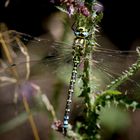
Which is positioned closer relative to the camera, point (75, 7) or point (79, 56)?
point (75, 7)

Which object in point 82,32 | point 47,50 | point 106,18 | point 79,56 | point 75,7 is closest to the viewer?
point 75,7

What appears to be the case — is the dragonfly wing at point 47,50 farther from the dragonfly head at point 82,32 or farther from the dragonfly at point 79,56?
the dragonfly head at point 82,32

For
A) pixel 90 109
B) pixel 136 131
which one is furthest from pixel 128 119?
pixel 90 109

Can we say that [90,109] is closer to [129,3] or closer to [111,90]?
[111,90]

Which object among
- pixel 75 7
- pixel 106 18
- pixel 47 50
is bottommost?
pixel 47 50

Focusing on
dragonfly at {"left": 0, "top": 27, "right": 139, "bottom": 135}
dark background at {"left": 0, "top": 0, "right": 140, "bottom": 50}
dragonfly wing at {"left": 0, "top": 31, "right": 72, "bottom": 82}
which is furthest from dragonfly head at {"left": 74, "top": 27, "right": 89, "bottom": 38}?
dark background at {"left": 0, "top": 0, "right": 140, "bottom": 50}

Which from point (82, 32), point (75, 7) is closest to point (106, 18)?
point (82, 32)

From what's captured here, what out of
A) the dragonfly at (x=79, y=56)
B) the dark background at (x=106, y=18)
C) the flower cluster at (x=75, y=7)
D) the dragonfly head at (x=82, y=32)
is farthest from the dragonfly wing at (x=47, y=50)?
the dark background at (x=106, y=18)

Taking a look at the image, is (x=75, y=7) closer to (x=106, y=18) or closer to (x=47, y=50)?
(x=47, y=50)

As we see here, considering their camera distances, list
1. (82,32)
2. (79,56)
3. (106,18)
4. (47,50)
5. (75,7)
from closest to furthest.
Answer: (75,7) → (82,32) → (79,56) → (47,50) → (106,18)

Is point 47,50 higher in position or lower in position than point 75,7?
lower
